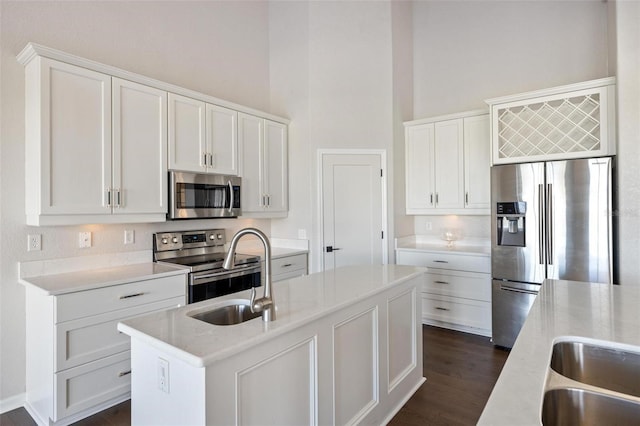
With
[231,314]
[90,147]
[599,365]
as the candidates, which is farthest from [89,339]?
[599,365]

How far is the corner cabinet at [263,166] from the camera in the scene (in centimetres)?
376

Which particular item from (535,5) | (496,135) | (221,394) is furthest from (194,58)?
(535,5)

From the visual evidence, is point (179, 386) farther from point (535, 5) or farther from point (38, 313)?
point (535, 5)

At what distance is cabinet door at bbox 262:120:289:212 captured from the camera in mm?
4031

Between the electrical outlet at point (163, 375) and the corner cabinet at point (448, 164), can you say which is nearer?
the electrical outlet at point (163, 375)

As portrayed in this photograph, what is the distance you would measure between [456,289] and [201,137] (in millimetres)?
3140

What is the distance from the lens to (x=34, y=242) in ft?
8.38

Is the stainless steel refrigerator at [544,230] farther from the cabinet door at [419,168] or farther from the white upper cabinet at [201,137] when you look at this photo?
the white upper cabinet at [201,137]

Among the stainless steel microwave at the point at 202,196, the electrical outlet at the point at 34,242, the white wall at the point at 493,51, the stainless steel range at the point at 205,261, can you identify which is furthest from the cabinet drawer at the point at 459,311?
the electrical outlet at the point at 34,242

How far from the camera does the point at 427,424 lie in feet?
7.26

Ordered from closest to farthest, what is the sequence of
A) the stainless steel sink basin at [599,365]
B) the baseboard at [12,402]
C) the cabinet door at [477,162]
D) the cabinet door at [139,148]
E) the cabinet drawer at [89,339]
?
the stainless steel sink basin at [599,365]
the cabinet drawer at [89,339]
the baseboard at [12,402]
the cabinet door at [139,148]
the cabinet door at [477,162]

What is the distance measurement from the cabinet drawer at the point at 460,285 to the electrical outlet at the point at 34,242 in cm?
372

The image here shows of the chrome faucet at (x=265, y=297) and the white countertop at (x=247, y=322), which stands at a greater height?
the chrome faucet at (x=265, y=297)

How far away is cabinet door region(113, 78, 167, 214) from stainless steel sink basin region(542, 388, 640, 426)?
9.28 ft
